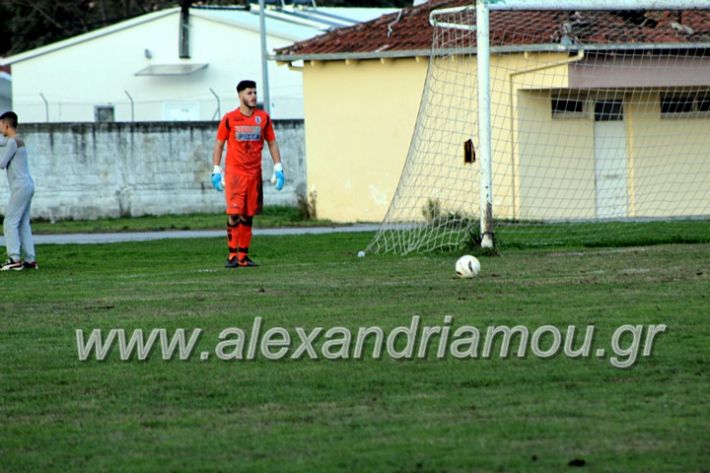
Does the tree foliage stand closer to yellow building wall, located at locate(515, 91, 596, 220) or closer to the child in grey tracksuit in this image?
yellow building wall, located at locate(515, 91, 596, 220)

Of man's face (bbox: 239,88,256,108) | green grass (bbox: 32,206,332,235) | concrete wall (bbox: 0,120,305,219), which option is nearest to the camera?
man's face (bbox: 239,88,256,108)

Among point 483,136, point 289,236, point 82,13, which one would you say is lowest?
point 289,236

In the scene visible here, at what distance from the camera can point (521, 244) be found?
17.7 m

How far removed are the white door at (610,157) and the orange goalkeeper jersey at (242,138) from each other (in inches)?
432

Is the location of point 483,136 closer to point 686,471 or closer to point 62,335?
point 62,335

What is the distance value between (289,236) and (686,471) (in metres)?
16.4

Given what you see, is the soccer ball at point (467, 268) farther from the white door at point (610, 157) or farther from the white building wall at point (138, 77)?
the white building wall at point (138, 77)

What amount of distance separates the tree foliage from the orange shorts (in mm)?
42070

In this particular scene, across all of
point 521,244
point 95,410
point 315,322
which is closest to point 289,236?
point 521,244

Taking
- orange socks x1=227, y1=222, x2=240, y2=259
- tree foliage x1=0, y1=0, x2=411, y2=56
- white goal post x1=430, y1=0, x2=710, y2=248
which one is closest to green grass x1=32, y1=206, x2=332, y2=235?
white goal post x1=430, y1=0, x2=710, y2=248

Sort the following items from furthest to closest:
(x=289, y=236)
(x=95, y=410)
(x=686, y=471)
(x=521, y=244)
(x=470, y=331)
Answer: (x=289, y=236) < (x=521, y=244) < (x=470, y=331) < (x=95, y=410) < (x=686, y=471)

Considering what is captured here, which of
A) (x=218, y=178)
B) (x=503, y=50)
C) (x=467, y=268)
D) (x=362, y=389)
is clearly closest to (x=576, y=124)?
(x=503, y=50)

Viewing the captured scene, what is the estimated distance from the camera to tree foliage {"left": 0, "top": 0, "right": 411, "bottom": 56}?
56.1 m

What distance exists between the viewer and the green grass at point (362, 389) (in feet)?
20.2
